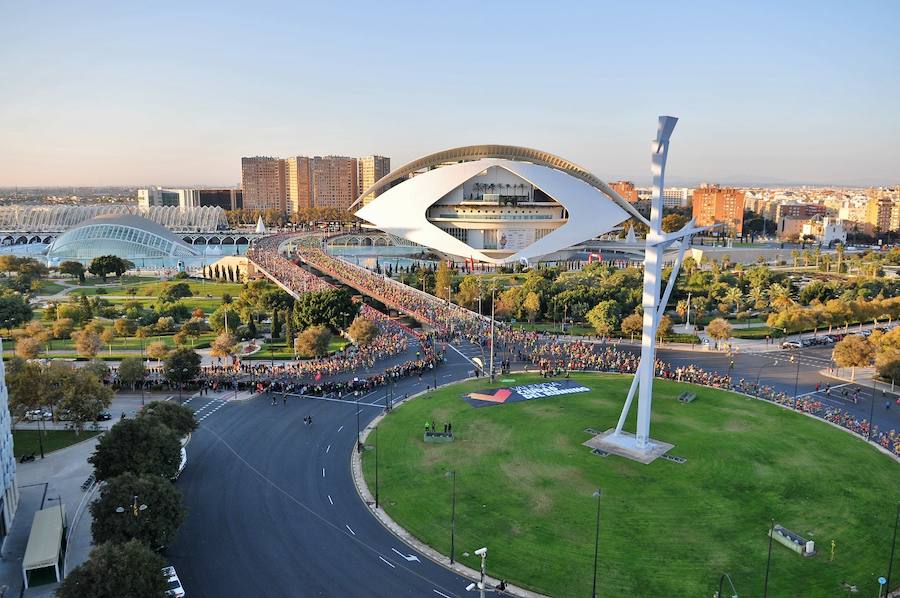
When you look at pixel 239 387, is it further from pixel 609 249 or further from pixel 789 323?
pixel 609 249

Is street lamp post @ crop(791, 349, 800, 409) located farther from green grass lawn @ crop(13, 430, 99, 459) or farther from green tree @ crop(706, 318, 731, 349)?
green grass lawn @ crop(13, 430, 99, 459)

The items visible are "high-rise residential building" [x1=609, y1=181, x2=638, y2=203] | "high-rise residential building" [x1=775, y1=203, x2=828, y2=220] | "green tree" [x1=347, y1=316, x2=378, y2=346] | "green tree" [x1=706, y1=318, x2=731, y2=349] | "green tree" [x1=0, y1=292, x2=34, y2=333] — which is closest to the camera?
"green tree" [x1=347, y1=316, x2=378, y2=346]

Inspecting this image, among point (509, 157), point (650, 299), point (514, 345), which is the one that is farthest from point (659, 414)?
point (509, 157)

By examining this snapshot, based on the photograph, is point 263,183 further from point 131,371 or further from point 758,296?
point 131,371

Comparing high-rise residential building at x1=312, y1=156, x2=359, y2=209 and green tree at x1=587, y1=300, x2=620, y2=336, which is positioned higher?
high-rise residential building at x1=312, y1=156, x2=359, y2=209

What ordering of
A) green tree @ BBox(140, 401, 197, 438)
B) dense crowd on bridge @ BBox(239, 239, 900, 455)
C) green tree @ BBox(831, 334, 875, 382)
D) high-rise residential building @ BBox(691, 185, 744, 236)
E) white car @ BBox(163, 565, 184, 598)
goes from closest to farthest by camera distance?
white car @ BBox(163, 565, 184, 598) → green tree @ BBox(140, 401, 197, 438) → dense crowd on bridge @ BBox(239, 239, 900, 455) → green tree @ BBox(831, 334, 875, 382) → high-rise residential building @ BBox(691, 185, 744, 236)

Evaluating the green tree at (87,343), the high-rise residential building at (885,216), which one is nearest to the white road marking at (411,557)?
the green tree at (87,343)

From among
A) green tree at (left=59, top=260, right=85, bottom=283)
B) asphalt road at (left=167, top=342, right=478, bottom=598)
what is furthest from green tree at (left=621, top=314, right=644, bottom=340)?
green tree at (left=59, top=260, right=85, bottom=283)

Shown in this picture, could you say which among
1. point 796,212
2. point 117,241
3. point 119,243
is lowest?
point 119,243

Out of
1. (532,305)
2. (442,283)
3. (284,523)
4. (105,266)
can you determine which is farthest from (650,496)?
(105,266)
